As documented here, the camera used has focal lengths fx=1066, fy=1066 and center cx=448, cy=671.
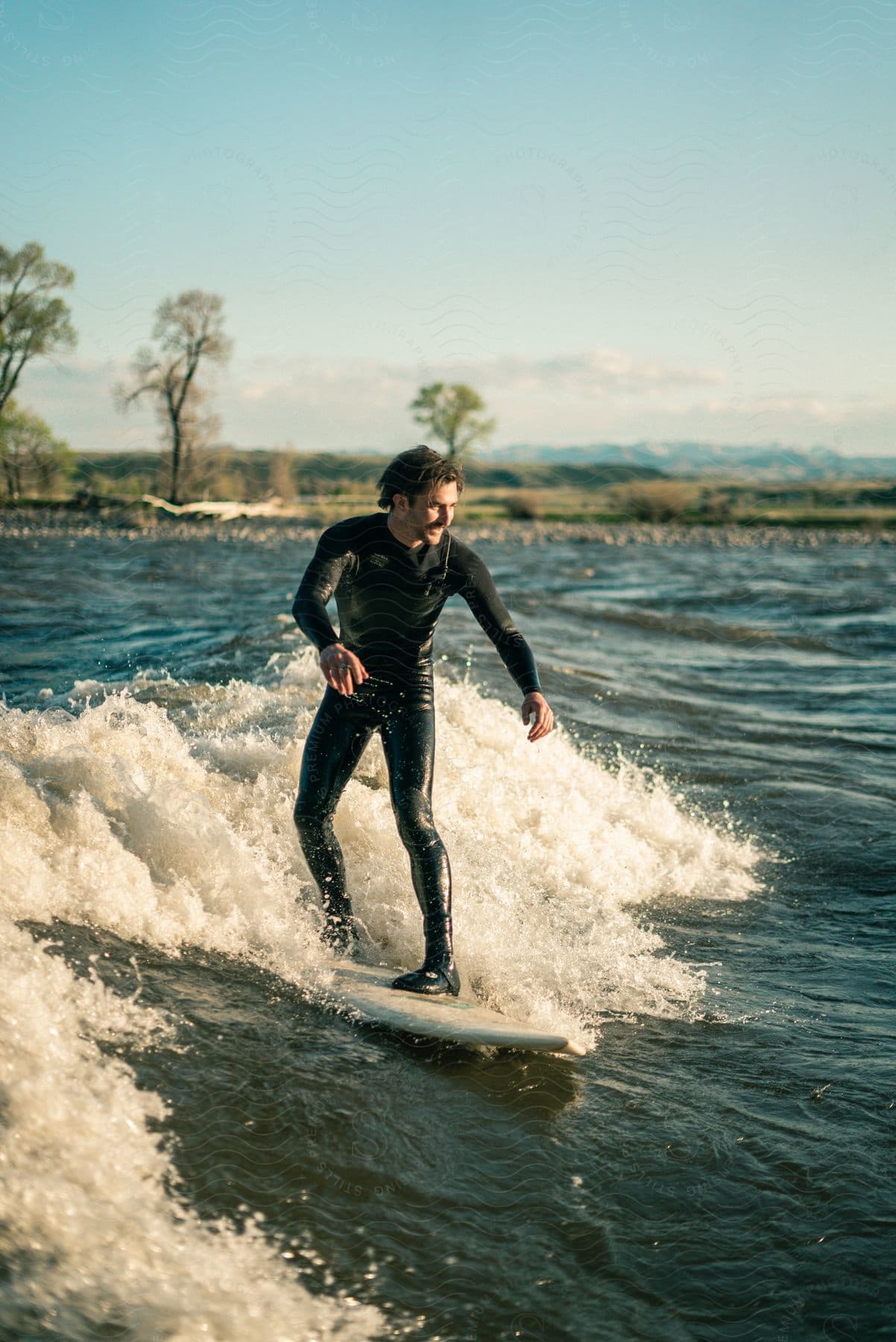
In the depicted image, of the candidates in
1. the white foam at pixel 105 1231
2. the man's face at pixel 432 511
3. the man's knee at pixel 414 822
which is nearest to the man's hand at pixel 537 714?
the man's knee at pixel 414 822

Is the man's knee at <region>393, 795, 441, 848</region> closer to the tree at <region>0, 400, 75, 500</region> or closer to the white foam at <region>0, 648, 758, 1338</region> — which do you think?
the white foam at <region>0, 648, 758, 1338</region>

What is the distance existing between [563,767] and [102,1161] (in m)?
5.57

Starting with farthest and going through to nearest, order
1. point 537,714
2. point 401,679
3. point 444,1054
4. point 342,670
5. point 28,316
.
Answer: point 28,316
point 401,679
point 537,714
point 444,1054
point 342,670

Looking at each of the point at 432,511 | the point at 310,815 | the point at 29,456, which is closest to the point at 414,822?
the point at 310,815

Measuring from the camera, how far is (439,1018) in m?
4.04

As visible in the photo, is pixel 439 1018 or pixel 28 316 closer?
pixel 439 1018

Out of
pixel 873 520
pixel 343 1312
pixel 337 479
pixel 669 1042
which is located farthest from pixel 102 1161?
pixel 873 520

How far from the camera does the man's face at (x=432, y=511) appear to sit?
413cm

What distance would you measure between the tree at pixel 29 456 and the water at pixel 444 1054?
519 inches

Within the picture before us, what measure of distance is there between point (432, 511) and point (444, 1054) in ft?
6.78

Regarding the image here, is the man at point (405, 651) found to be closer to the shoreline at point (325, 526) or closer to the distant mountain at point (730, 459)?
the distant mountain at point (730, 459)

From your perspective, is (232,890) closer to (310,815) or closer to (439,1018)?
(310,815)

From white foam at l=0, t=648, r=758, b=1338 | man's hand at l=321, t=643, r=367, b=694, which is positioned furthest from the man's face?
white foam at l=0, t=648, r=758, b=1338

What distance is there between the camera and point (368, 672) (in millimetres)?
4355
